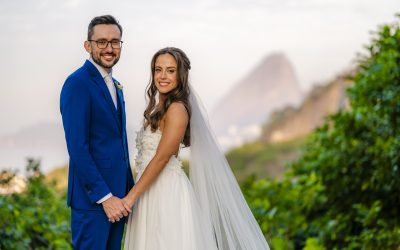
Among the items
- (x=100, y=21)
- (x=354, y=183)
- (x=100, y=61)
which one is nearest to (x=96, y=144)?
(x=100, y=61)

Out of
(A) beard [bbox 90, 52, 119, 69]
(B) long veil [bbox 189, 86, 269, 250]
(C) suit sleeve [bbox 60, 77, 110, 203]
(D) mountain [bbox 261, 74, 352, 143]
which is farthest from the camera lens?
(D) mountain [bbox 261, 74, 352, 143]

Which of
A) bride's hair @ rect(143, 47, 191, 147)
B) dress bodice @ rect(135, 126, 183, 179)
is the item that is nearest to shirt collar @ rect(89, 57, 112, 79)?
bride's hair @ rect(143, 47, 191, 147)

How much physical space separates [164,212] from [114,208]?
38 centimetres

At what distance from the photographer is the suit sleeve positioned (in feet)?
11.8

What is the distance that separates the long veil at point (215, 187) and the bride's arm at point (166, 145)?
17cm

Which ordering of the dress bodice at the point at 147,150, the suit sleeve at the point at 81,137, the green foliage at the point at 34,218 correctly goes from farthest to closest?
the green foliage at the point at 34,218, the dress bodice at the point at 147,150, the suit sleeve at the point at 81,137

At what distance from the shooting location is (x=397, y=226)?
235 inches

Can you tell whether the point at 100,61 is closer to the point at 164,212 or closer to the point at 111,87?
the point at 111,87

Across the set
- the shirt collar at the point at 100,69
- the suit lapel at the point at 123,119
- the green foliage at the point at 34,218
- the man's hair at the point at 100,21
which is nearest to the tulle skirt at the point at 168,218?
the suit lapel at the point at 123,119

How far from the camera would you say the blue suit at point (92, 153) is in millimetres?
3611

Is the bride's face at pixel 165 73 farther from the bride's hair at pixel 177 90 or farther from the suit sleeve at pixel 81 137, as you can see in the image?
the suit sleeve at pixel 81 137

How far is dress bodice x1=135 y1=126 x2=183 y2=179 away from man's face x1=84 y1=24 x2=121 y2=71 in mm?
457

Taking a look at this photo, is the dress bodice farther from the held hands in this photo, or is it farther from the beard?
the beard

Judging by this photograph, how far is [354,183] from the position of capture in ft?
22.2
